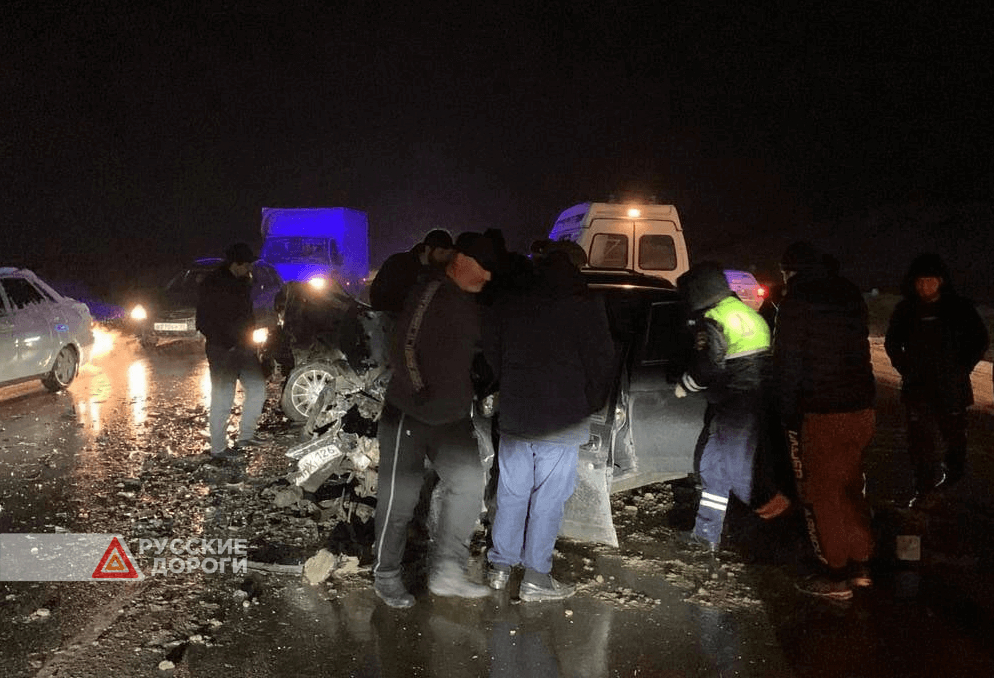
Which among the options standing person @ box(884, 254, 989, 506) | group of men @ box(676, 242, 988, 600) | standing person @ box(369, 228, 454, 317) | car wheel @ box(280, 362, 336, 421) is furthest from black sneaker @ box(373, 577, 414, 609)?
car wheel @ box(280, 362, 336, 421)

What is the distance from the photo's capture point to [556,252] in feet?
12.6

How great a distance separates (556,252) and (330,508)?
2.53 m

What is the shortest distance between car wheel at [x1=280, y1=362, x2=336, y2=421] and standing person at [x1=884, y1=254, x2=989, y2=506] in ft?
18.1

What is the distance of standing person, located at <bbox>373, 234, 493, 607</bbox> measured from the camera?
3.69m

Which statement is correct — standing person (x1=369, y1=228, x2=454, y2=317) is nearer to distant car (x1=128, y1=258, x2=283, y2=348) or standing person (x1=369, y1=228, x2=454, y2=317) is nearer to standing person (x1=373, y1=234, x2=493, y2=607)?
standing person (x1=373, y1=234, x2=493, y2=607)

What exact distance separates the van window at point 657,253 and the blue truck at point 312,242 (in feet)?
25.6

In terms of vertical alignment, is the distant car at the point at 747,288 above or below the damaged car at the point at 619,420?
above

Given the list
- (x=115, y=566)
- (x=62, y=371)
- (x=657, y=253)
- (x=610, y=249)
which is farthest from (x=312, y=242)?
(x=115, y=566)

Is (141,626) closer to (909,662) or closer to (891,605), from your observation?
(909,662)

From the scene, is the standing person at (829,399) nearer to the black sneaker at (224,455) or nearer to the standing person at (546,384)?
the standing person at (546,384)

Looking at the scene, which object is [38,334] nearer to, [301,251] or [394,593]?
[394,593]

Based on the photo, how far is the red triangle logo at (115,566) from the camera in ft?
13.6

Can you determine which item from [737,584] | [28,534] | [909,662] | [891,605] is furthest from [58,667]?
[891,605]

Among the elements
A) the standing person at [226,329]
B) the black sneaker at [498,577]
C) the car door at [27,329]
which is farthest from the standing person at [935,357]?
the car door at [27,329]
